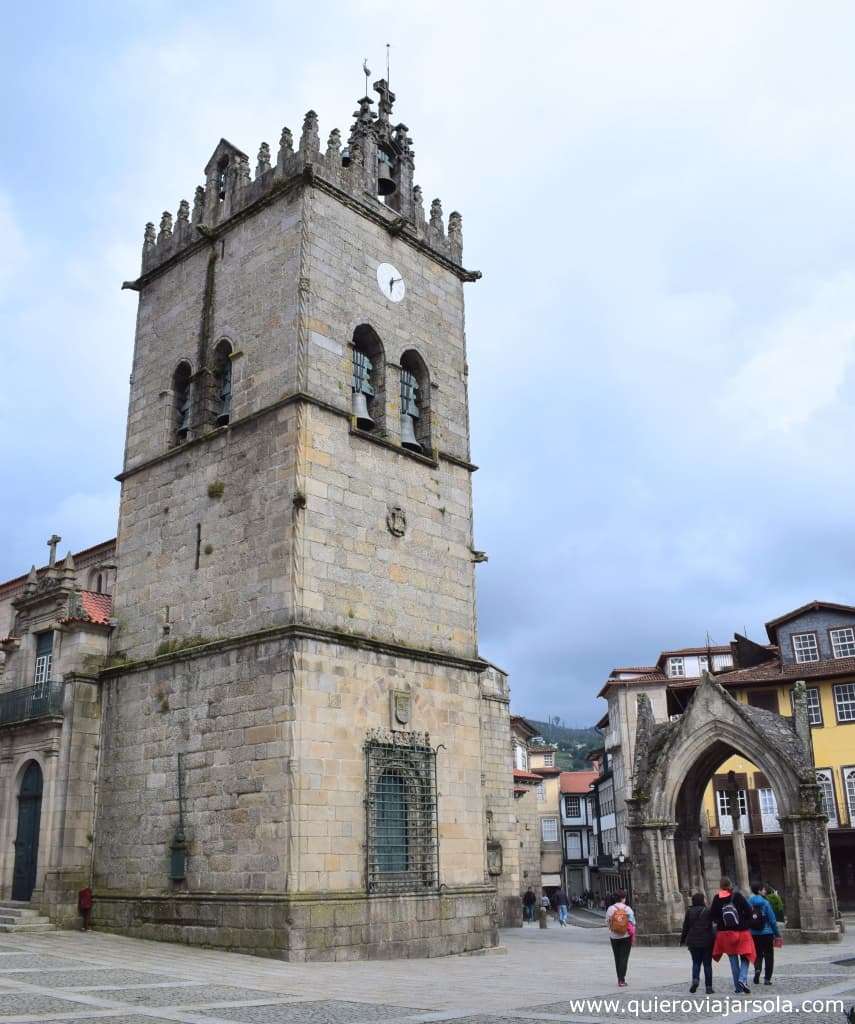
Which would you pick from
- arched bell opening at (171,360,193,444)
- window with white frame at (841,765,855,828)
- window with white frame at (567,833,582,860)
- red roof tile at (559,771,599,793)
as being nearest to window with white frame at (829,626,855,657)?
window with white frame at (841,765,855,828)

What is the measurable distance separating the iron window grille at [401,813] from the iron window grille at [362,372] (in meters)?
7.56

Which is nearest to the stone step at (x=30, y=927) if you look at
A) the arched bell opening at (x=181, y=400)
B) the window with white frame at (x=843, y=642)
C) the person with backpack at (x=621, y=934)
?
the arched bell opening at (x=181, y=400)

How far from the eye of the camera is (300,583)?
18578 millimetres

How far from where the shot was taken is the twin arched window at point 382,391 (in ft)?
72.1

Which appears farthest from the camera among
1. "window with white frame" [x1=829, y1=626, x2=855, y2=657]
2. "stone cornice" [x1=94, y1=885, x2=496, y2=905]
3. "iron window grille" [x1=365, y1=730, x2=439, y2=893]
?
"window with white frame" [x1=829, y1=626, x2=855, y2=657]

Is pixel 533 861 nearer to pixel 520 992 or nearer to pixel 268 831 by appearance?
pixel 268 831

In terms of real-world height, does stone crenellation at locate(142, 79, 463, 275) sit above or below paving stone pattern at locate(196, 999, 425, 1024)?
above

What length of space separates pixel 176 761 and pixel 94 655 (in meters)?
4.04

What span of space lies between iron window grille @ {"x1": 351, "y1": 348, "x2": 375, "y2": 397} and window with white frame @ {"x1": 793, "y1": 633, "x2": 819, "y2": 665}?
88.5ft

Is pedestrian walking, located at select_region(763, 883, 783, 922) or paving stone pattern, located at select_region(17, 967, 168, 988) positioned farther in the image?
pedestrian walking, located at select_region(763, 883, 783, 922)

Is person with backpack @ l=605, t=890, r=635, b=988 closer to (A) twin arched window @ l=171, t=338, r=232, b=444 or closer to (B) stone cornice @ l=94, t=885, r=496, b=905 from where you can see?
(B) stone cornice @ l=94, t=885, r=496, b=905

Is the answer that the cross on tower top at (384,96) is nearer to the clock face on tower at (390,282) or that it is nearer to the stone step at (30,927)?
the clock face on tower at (390,282)

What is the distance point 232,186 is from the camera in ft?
78.1

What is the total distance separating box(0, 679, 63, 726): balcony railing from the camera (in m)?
22.0
